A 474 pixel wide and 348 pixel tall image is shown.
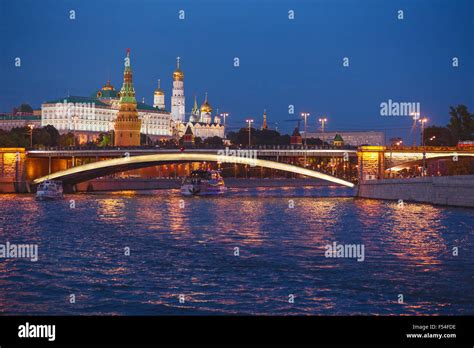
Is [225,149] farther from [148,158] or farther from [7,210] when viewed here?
[7,210]

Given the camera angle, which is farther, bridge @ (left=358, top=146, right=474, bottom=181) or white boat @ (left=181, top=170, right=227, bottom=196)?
white boat @ (left=181, top=170, right=227, bottom=196)

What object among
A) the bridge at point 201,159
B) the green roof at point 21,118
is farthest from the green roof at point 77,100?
the bridge at point 201,159

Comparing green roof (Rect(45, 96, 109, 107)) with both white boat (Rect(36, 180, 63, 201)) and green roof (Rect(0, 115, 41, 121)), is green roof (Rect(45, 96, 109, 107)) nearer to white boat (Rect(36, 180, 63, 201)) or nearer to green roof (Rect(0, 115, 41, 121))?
green roof (Rect(0, 115, 41, 121))

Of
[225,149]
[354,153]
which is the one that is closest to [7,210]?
[225,149]

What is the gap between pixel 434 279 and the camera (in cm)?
1816

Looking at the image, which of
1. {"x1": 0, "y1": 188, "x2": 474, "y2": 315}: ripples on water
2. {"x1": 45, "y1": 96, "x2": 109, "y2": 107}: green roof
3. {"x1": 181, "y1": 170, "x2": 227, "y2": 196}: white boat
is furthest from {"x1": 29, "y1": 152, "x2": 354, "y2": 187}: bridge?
{"x1": 45, "y1": 96, "x2": 109, "y2": 107}: green roof

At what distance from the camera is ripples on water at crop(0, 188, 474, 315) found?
15.3 meters

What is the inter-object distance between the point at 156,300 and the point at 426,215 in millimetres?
25675

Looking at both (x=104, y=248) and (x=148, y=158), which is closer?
(x=104, y=248)

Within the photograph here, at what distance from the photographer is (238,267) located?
20.4 m

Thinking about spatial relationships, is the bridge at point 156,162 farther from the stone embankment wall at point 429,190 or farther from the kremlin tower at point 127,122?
the kremlin tower at point 127,122

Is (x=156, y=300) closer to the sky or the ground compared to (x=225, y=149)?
closer to the ground

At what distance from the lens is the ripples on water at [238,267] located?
50.1 feet

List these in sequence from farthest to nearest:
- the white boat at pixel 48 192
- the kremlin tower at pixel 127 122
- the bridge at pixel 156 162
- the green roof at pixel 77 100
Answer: the green roof at pixel 77 100 < the kremlin tower at pixel 127 122 < the bridge at pixel 156 162 < the white boat at pixel 48 192
